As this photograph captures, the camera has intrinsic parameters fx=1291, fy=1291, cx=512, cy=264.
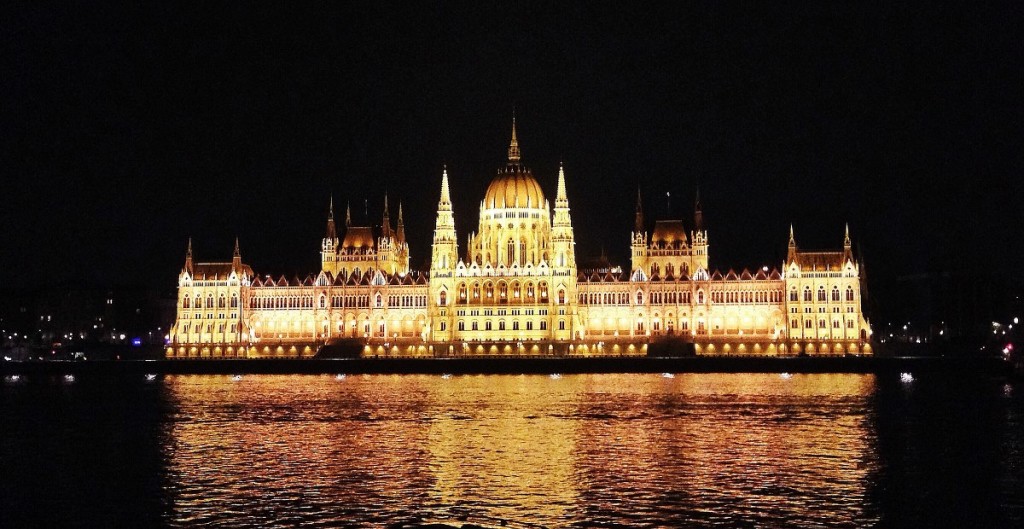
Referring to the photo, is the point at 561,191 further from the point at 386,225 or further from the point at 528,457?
the point at 528,457

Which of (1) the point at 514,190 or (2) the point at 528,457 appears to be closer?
(2) the point at 528,457

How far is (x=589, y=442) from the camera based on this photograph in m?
54.6

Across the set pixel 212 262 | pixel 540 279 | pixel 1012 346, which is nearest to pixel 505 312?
pixel 540 279

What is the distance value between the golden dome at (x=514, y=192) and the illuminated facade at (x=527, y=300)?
0.57 ft

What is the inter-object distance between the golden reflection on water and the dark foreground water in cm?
13

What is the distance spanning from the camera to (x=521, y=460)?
159 ft

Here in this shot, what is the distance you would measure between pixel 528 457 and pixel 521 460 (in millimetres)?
917

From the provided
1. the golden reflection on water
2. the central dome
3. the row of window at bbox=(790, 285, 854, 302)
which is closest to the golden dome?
the central dome

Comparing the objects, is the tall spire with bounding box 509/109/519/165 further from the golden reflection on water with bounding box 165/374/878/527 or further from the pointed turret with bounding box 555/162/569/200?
the golden reflection on water with bounding box 165/374/878/527

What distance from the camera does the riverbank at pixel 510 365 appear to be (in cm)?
11806

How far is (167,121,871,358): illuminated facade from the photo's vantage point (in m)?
142

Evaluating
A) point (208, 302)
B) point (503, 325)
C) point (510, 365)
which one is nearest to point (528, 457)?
point (510, 365)

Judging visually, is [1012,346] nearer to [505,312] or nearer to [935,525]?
[505,312]

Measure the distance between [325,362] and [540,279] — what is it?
28.2 meters
